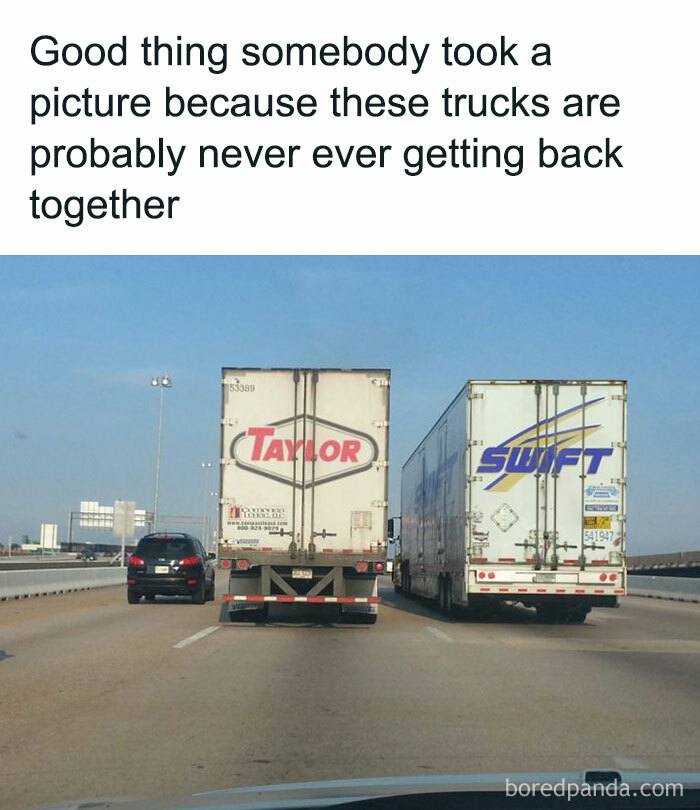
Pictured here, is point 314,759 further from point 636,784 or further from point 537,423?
point 537,423

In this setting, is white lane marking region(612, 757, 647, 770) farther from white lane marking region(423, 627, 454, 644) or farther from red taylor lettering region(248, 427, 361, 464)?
red taylor lettering region(248, 427, 361, 464)

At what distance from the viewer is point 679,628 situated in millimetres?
21297

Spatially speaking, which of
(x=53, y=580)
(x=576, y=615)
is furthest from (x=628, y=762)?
(x=53, y=580)

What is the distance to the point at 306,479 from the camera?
19188mm

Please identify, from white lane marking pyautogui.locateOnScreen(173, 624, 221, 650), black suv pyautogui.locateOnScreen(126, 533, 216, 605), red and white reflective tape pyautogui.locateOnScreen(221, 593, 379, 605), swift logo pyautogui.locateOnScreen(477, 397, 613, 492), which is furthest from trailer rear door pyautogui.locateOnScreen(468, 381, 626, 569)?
black suv pyautogui.locateOnScreen(126, 533, 216, 605)

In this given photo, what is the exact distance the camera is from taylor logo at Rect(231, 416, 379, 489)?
1911 cm

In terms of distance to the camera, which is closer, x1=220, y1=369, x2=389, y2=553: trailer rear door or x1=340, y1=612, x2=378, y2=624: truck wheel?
x1=220, y1=369, x2=389, y2=553: trailer rear door

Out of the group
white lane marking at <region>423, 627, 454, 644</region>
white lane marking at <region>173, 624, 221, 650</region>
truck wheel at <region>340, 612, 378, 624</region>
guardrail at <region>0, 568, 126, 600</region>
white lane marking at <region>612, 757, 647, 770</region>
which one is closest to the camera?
white lane marking at <region>612, 757, 647, 770</region>

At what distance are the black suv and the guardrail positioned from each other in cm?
391

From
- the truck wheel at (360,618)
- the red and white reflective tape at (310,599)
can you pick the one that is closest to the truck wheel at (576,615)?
the truck wheel at (360,618)

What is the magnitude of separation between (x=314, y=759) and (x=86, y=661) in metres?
6.98

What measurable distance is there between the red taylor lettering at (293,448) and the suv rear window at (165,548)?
8361mm

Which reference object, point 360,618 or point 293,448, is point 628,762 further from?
point 360,618

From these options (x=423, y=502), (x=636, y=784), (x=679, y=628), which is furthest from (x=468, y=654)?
(x=423, y=502)
